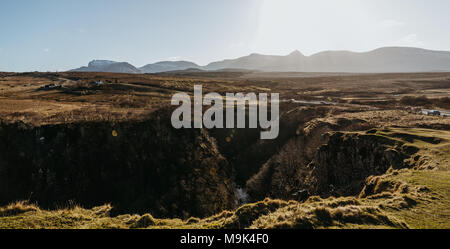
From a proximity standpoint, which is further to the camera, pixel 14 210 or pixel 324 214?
pixel 14 210

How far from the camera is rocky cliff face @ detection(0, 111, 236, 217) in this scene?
82.2 feet

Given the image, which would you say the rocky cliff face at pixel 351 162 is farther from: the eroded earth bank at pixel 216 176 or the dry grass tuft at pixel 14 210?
the dry grass tuft at pixel 14 210

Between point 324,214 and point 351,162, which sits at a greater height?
point 324,214

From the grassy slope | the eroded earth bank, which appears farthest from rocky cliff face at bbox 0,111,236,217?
the grassy slope

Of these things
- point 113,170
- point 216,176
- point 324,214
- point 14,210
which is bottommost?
point 216,176

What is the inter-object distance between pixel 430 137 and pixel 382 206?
18556 millimetres

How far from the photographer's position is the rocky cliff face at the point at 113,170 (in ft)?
82.2

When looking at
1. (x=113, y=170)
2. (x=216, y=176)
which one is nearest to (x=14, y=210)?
(x=113, y=170)

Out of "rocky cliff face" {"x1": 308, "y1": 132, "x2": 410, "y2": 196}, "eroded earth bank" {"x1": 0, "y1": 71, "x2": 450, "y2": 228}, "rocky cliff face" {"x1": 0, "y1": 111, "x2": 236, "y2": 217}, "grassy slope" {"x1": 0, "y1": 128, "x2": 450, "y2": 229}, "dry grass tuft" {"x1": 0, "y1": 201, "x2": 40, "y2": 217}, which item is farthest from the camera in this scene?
"rocky cliff face" {"x1": 0, "y1": 111, "x2": 236, "y2": 217}

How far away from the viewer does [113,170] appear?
28875 mm

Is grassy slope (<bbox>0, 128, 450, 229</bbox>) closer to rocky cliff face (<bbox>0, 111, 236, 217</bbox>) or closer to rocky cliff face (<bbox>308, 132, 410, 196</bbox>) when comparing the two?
rocky cliff face (<bbox>308, 132, 410, 196</bbox>)

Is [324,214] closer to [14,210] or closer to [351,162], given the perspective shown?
[14,210]
